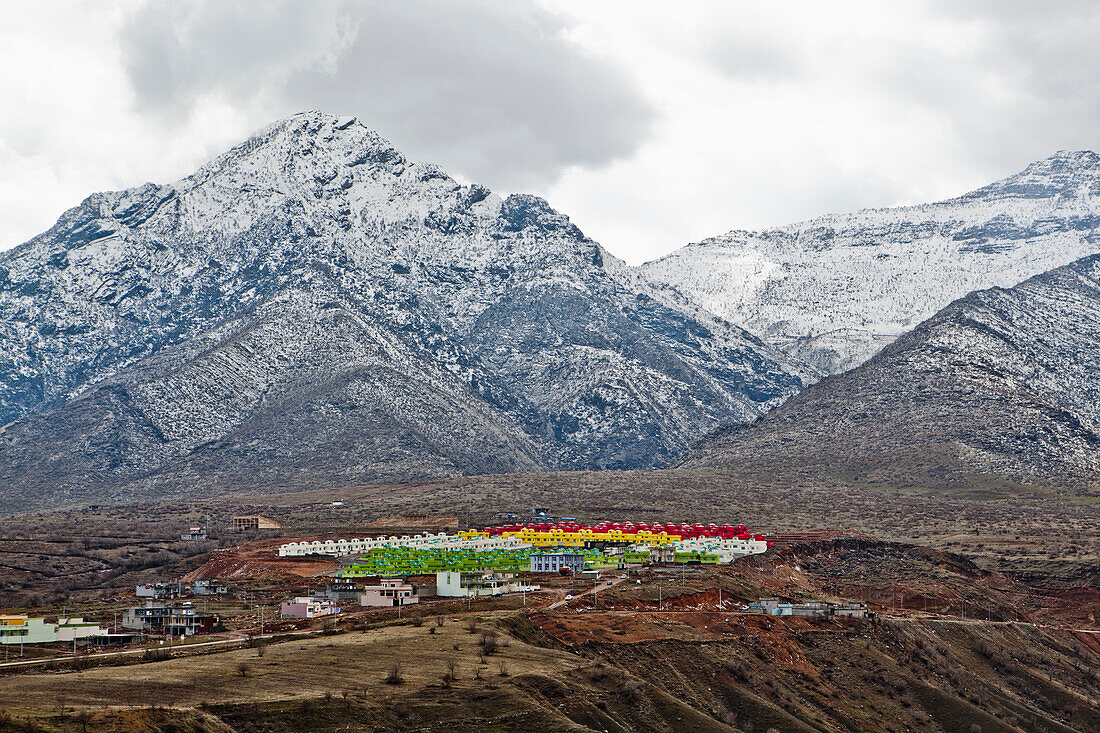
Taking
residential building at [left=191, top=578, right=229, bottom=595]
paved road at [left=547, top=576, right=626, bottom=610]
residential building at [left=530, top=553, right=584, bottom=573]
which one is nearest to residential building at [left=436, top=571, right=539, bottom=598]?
paved road at [left=547, top=576, right=626, bottom=610]

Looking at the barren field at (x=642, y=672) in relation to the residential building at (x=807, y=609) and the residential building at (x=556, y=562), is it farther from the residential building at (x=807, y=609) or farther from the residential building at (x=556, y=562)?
the residential building at (x=556, y=562)

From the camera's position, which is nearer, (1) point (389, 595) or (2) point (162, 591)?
(1) point (389, 595)

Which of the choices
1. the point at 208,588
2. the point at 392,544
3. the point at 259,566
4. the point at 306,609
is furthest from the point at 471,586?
the point at 392,544

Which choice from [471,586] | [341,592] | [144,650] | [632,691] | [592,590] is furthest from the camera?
[341,592]

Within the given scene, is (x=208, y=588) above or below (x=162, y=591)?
below

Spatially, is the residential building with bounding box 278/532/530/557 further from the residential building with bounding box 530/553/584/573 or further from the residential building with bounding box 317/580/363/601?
the residential building with bounding box 317/580/363/601

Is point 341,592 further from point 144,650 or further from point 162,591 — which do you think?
point 144,650

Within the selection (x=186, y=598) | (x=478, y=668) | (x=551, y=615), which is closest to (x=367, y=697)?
(x=478, y=668)

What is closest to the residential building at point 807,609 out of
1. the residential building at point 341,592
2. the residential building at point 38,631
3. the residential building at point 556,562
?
the residential building at point 556,562
